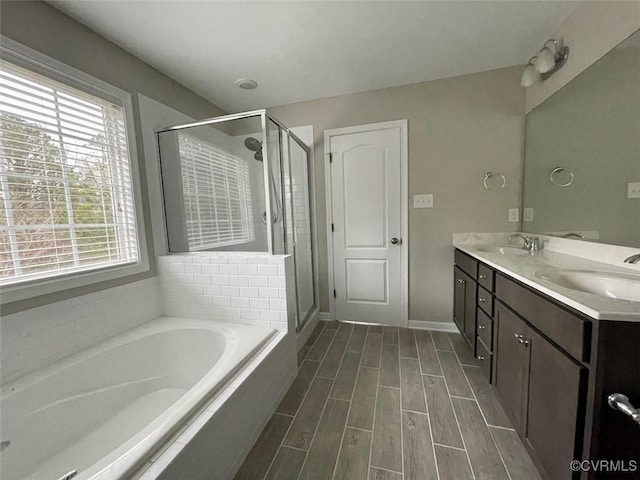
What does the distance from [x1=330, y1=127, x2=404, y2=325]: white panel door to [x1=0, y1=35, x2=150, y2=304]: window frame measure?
5.47 ft

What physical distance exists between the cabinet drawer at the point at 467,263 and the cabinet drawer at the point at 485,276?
7 centimetres

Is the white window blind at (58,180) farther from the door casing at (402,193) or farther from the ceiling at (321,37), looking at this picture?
the door casing at (402,193)

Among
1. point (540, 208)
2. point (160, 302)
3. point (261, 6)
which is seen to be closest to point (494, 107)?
point (540, 208)

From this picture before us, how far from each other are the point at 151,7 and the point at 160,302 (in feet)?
6.23

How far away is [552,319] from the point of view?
916 mm

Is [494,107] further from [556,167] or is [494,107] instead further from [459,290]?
[459,290]

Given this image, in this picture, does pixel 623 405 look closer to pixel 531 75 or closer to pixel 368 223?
pixel 368 223

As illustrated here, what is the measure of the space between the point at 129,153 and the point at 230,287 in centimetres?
118

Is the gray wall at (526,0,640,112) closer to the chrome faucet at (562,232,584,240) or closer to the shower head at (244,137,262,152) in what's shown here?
the chrome faucet at (562,232,584,240)

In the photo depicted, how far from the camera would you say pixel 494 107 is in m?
2.10

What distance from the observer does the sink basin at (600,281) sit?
1016 mm

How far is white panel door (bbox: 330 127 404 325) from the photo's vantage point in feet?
7.77

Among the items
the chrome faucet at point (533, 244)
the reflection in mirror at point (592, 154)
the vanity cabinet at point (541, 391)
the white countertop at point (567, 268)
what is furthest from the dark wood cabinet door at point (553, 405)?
the chrome faucet at point (533, 244)
